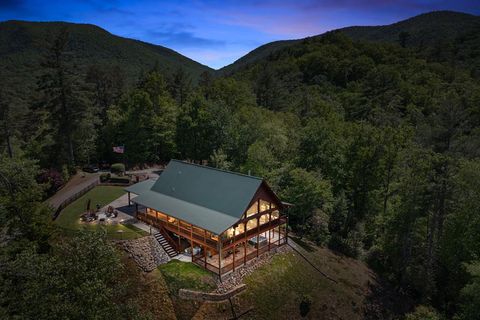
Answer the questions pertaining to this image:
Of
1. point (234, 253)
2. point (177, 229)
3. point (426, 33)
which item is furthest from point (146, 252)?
point (426, 33)

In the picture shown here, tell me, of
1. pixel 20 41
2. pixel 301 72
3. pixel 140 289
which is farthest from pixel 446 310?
pixel 20 41

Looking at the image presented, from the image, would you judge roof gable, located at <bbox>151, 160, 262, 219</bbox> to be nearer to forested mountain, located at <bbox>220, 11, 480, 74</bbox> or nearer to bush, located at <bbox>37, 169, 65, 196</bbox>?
bush, located at <bbox>37, 169, 65, 196</bbox>

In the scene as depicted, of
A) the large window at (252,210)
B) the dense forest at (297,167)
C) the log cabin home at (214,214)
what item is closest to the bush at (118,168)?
the dense forest at (297,167)

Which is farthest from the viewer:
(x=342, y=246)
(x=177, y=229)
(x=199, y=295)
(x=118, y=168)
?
(x=118, y=168)

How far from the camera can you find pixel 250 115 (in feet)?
160

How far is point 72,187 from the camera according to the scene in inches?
1478

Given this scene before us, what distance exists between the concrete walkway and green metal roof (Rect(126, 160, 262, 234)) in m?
8.43

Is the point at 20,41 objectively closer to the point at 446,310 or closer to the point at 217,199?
the point at 217,199

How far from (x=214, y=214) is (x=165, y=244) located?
16.9 feet

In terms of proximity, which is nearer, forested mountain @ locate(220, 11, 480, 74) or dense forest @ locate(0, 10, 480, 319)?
dense forest @ locate(0, 10, 480, 319)

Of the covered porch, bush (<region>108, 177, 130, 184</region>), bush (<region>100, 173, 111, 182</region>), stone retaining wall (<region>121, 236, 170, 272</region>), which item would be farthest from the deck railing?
bush (<region>100, 173, 111, 182</region>)

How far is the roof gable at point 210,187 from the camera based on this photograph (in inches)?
1013

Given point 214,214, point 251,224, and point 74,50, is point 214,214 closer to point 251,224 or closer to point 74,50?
point 251,224

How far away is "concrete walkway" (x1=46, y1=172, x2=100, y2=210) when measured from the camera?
108 ft
